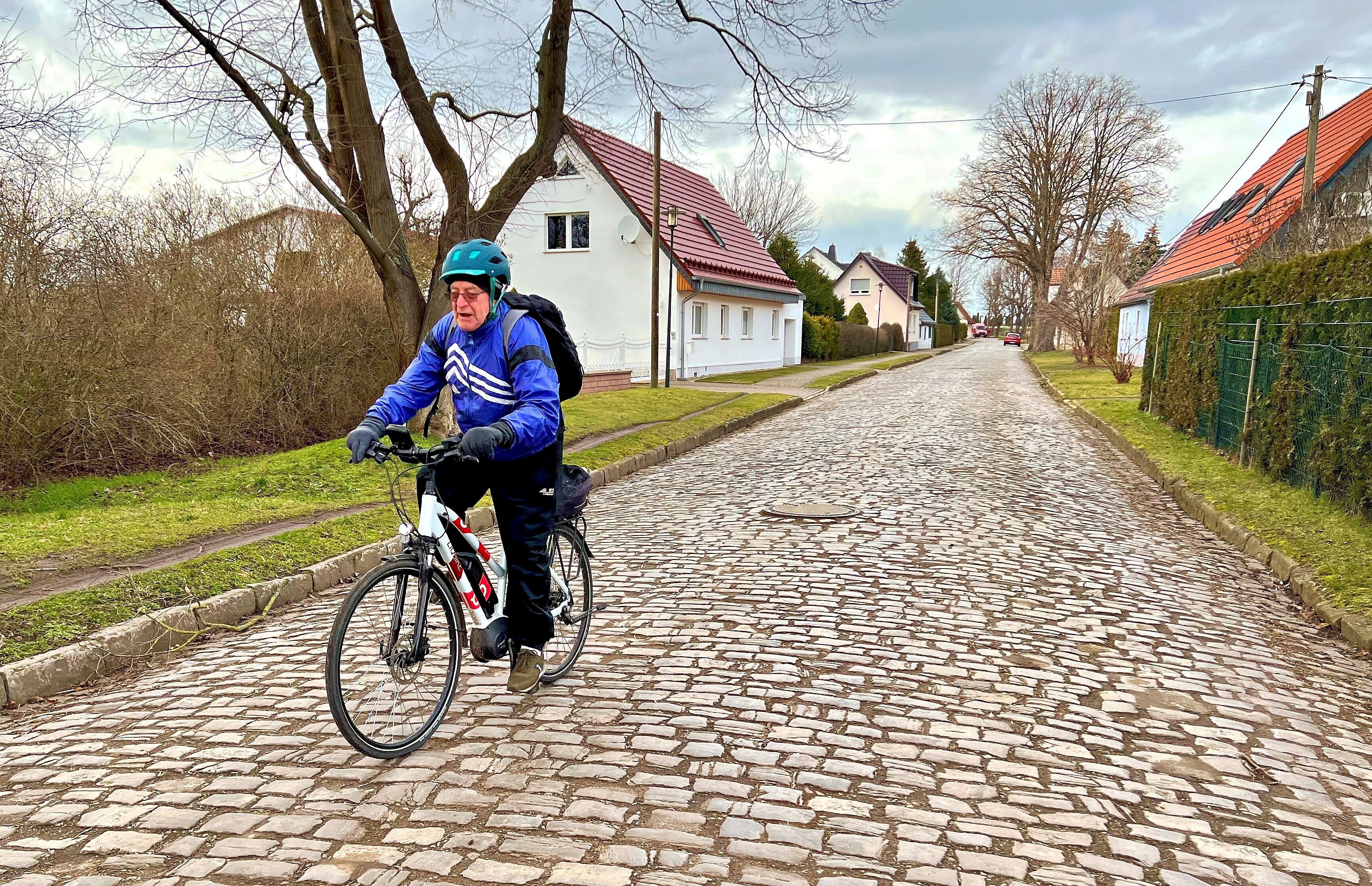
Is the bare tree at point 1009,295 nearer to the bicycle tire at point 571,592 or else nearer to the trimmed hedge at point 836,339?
the trimmed hedge at point 836,339

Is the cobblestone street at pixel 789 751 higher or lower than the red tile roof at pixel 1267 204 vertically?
lower

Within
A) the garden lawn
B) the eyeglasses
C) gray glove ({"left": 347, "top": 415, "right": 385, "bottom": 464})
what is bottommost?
the garden lawn

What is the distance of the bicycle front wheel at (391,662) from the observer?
3559mm

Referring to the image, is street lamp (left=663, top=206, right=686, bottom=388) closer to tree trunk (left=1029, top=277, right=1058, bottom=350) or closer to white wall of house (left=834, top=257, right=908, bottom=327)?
tree trunk (left=1029, top=277, right=1058, bottom=350)

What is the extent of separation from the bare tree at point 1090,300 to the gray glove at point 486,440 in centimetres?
3143

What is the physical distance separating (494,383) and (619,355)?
23.8 metres

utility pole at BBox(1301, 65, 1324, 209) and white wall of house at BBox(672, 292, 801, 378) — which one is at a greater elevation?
utility pole at BBox(1301, 65, 1324, 209)

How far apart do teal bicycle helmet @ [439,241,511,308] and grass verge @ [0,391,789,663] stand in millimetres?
3215

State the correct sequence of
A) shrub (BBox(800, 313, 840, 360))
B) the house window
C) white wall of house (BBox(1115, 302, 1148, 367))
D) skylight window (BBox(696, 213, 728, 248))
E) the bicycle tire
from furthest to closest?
1. shrub (BBox(800, 313, 840, 360))
2. white wall of house (BBox(1115, 302, 1148, 367))
3. skylight window (BBox(696, 213, 728, 248))
4. the house window
5. the bicycle tire

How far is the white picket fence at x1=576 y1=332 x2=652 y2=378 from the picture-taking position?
2684 centimetres

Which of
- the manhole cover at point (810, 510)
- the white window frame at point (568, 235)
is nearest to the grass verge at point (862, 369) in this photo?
the white window frame at point (568, 235)

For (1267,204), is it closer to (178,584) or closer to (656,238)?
(656,238)

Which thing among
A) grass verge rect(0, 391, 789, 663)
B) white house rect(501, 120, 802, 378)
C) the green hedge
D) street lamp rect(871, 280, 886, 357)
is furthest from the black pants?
street lamp rect(871, 280, 886, 357)

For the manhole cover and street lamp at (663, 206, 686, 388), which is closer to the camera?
the manhole cover
